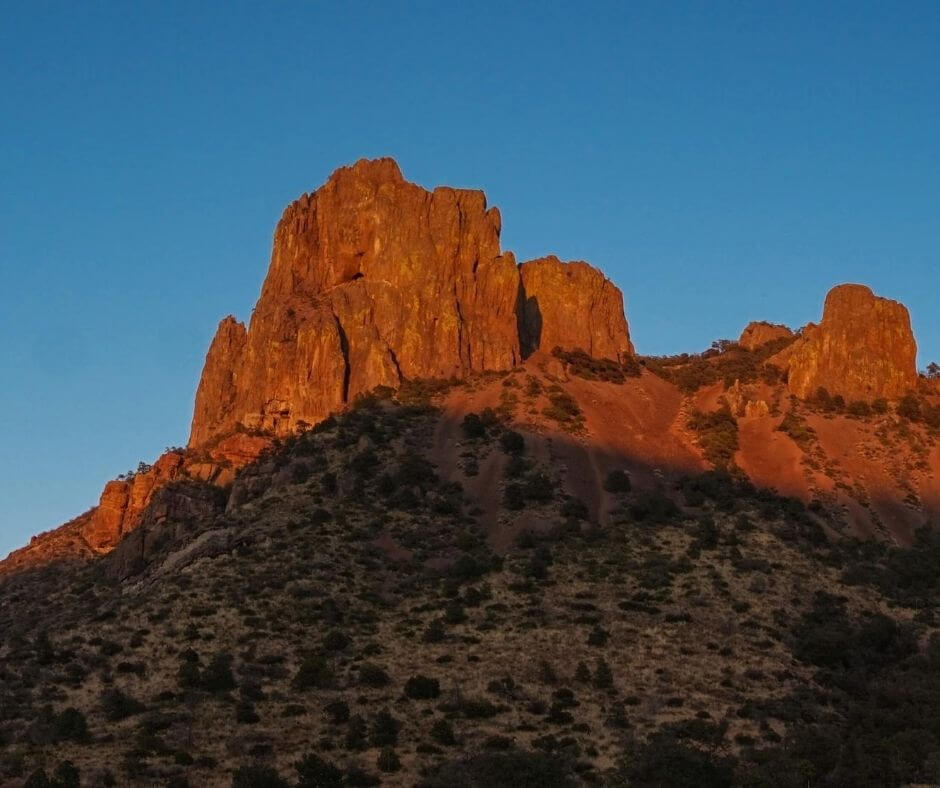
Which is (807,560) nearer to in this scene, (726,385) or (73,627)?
(726,385)

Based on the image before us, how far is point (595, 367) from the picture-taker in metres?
126

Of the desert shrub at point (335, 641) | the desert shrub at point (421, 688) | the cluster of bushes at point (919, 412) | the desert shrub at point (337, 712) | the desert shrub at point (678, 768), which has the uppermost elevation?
the cluster of bushes at point (919, 412)

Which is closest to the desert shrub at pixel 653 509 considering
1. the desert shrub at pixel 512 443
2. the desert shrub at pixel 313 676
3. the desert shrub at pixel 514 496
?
the desert shrub at pixel 514 496

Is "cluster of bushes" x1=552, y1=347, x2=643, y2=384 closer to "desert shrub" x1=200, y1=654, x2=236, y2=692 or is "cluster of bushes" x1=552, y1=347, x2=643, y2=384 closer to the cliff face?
the cliff face

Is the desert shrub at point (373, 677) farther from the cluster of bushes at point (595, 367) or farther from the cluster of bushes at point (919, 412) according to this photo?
the cluster of bushes at point (919, 412)

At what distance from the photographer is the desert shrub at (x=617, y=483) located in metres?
99.6

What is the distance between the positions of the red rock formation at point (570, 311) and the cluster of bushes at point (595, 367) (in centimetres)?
207

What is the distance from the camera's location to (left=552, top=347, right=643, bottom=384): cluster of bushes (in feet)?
406

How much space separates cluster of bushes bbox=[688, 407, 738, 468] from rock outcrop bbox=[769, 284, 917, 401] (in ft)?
31.8

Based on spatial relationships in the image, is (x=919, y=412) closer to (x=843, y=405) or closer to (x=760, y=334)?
(x=843, y=405)

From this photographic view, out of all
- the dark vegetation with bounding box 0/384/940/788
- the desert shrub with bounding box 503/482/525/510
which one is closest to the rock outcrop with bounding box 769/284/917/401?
the dark vegetation with bounding box 0/384/940/788

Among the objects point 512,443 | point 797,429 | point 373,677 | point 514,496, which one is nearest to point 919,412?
point 797,429

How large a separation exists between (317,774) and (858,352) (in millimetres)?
83023

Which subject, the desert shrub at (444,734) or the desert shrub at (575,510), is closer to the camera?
the desert shrub at (444,734)
